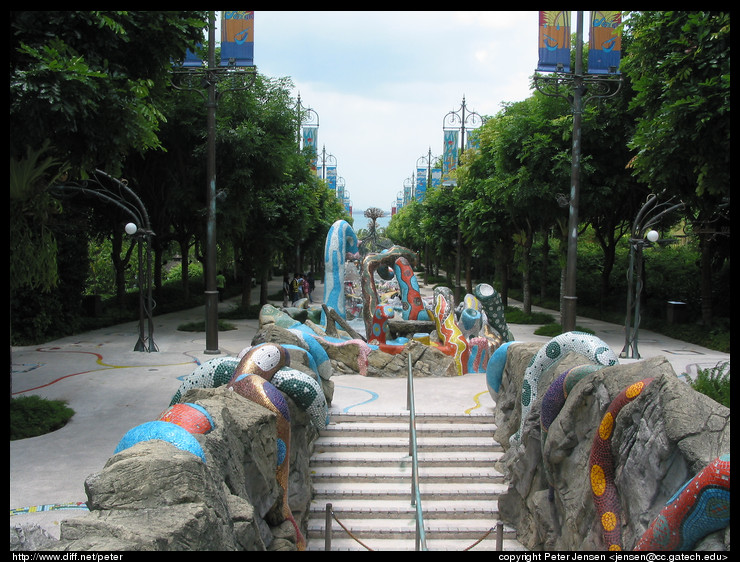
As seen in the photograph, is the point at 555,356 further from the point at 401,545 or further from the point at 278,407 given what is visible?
the point at 278,407

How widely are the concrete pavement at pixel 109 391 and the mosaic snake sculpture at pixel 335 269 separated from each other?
2900 millimetres

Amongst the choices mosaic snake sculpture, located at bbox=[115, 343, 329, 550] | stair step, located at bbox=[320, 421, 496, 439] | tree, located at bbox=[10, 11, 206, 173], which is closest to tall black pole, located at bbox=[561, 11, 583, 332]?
stair step, located at bbox=[320, 421, 496, 439]

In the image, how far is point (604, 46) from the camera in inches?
621

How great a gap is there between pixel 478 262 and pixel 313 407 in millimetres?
43033

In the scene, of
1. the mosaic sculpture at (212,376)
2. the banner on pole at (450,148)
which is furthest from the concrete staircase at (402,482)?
the banner on pole at (450,148)

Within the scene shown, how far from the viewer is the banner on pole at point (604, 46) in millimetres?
15625

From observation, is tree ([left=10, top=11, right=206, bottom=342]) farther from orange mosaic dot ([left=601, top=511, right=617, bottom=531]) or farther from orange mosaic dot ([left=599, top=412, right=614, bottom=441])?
orange mosaic dot ([left=601, top=511, right=617, bottom=531])

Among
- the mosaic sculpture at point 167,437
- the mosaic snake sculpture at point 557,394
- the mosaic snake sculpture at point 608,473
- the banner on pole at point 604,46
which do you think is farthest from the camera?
the banner on pole at point 604,46

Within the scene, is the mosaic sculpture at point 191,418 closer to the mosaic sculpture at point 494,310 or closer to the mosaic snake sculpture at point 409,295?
the mosaic sculpture at point 494,310

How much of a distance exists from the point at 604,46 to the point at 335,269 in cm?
888

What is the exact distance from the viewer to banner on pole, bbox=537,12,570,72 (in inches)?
609

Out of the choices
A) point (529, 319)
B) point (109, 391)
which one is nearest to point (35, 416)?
point (109, 391)

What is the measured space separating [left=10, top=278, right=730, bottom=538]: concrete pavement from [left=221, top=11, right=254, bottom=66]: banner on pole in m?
7.43

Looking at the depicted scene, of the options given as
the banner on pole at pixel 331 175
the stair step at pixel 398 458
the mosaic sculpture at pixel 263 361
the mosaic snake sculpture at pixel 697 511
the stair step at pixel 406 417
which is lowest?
the stair step at pixel 398 458
